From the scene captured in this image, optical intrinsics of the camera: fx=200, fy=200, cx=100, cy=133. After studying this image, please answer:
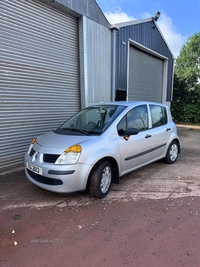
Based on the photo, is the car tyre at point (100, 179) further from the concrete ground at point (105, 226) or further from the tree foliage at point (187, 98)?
the tree foliage at point (187, 98)

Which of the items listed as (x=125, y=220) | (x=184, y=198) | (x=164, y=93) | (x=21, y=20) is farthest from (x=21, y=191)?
(x=164, y=93)

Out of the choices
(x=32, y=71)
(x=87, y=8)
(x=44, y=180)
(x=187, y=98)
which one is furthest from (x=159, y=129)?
(x=187, y=98)

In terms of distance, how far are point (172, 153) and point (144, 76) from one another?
6855 mm

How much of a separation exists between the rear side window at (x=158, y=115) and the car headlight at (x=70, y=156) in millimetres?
2112

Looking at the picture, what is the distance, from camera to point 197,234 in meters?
2.49

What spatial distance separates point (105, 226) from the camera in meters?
2.66

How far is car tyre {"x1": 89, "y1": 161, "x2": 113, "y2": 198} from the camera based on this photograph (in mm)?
3184

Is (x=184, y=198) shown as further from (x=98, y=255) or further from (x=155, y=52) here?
(x=155, y=52)

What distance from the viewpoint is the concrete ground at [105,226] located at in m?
2.13

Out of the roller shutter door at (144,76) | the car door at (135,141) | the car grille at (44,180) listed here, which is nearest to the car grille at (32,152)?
the car grille at (44,180)

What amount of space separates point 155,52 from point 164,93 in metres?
2.98

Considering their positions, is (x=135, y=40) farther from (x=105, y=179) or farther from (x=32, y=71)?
(x=105, y=179)

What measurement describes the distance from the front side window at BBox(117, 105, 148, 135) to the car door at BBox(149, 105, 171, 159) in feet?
0.92

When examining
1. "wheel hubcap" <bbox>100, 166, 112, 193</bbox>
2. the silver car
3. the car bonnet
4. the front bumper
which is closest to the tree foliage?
the silver car
